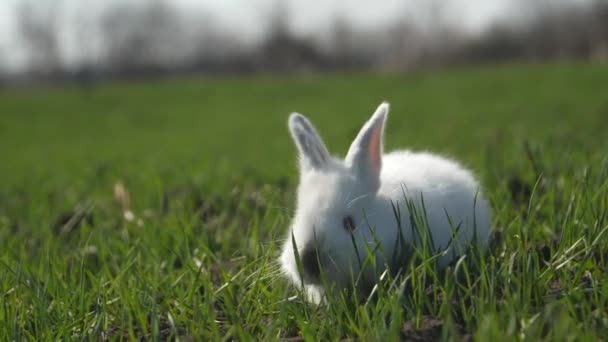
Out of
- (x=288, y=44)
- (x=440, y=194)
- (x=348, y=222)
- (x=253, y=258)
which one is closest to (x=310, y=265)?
(x=348, y=222)

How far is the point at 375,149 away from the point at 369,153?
0.16 feet

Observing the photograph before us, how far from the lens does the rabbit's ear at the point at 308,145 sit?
9.25 ft

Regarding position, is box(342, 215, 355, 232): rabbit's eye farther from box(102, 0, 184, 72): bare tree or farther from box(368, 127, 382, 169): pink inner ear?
box(102, 0, 184, 72): bare tree

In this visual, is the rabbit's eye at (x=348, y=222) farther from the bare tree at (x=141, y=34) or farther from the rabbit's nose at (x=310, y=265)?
the bare tree at (x=141, y=34)

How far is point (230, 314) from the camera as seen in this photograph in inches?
89.2

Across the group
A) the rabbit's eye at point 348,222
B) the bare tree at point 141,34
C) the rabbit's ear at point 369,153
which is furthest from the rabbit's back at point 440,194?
the bare tree at point 141,34

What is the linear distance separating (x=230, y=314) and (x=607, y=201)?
1.54 m

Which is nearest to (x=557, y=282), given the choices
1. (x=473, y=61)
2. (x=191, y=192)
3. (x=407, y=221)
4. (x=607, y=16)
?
(x=407, y=221)

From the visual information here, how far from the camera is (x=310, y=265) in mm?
2414

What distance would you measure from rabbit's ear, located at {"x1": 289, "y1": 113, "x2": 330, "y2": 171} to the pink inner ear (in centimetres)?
23

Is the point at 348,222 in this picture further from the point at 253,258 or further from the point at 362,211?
the point at 253,258

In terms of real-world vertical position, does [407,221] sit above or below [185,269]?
above

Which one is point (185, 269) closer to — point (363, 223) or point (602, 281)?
point (363, 223)

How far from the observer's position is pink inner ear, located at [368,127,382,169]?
2.68 metres
